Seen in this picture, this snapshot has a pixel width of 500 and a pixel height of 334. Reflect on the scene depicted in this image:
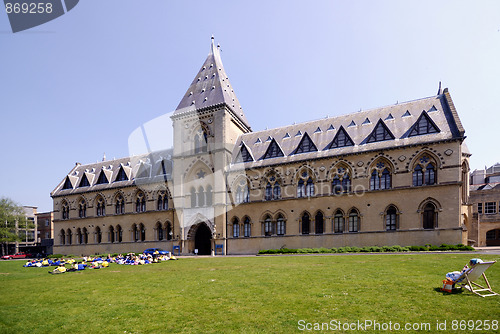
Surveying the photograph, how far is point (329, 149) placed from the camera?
116 feet

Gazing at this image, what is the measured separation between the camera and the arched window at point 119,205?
48031 millimetres

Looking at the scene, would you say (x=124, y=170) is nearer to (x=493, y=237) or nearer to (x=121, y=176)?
(x=121, y=176)

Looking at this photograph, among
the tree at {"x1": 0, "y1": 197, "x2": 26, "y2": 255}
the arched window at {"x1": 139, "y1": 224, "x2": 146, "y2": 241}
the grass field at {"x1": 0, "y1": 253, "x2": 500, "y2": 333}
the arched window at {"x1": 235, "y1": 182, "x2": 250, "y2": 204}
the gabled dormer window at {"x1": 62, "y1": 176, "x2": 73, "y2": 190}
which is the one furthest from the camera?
the tree at {"x1": 0, "y1": 197, "x2": 26, "y2": 255}

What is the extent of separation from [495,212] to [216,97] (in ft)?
162


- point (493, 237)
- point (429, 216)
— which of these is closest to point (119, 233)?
point (429, 216)

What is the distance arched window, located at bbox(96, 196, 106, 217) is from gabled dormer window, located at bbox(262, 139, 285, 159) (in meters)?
31.0

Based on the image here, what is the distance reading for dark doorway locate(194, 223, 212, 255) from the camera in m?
42.0

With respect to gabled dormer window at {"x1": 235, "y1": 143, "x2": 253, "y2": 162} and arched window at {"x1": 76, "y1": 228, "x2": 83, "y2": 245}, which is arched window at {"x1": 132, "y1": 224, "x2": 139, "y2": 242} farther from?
gabled dormer window at {"x1": 235, "y1": 143, "x2": 253, "y2": 162}

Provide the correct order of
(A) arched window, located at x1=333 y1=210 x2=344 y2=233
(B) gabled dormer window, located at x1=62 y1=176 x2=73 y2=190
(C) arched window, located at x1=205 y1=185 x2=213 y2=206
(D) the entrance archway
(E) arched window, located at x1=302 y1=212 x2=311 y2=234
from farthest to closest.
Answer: (B) gabled dormer window, located at x1=62 y1=176 x2=73 y2=190
(D) the entrance archway
(C) arched window, located at x1=205 y1=185 x2=213 y2=206
(E) arched window, located at x1=302 y1=212 x2=311 y2=234
(A) arched window, located at x1=333 y1=210 x2=344 y2=233

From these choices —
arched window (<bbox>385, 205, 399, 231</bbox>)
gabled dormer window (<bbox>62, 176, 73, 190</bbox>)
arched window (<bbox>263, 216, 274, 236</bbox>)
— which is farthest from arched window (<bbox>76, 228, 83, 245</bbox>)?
arched window (<bbox>385, 205, 399, 231</bbox>)

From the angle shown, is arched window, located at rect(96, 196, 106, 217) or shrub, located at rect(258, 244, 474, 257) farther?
arched window, located at rect(96, 196, 106, 217)

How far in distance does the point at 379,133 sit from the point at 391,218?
Result: 10.0 metres

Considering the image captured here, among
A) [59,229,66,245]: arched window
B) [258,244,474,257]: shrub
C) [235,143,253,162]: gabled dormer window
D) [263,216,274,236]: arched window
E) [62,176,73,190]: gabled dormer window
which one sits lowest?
[59,229,66,245]: arched window

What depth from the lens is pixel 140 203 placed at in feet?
153
